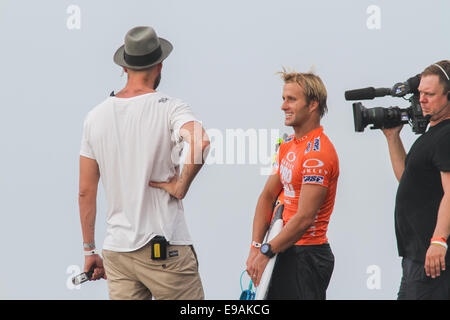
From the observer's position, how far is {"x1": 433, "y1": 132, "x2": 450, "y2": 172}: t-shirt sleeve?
2.38m

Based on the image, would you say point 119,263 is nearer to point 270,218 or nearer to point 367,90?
point 270,218

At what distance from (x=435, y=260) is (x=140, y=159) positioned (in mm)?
1087

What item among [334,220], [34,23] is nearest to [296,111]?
[334,220]

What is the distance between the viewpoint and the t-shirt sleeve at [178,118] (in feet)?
7.61

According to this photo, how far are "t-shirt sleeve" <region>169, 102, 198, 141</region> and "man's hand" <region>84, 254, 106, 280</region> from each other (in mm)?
608

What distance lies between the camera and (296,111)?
2.50 metres

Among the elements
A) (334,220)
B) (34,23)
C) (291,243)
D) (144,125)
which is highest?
(34,23)

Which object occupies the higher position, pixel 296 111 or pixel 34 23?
pixel 34 23

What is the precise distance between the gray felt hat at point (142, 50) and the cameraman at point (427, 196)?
3.25ft

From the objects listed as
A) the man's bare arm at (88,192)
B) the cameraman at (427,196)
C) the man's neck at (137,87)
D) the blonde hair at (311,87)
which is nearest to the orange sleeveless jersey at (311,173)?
the blonde hair at (311,87)

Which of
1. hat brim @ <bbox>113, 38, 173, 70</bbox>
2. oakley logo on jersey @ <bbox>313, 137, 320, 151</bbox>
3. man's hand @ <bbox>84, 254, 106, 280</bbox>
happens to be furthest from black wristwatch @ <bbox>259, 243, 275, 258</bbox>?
hat brim @ <bbox>113, 38, 173, 70</bbox>

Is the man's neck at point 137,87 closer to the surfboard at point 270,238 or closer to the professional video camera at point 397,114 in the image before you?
the surfboard at point 270,238

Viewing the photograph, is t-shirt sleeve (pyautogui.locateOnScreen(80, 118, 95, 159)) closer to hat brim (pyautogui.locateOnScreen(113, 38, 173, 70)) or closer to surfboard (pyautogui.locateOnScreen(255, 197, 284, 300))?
hat brim (pyautogui.locateOnScreen(113, 38, 173, 70))

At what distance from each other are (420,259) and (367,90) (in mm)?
745
